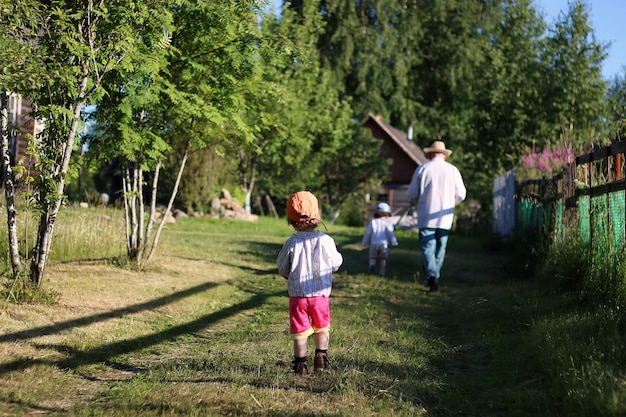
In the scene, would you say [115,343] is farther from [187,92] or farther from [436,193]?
[436,193]

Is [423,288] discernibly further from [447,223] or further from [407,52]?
[407,52]

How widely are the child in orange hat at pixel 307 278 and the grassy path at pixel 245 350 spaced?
213 millimetres

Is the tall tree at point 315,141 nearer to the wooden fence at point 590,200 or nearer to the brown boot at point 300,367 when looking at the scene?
the wooden fence at point 590,200

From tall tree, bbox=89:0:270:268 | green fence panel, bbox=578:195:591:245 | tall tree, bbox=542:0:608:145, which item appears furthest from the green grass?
tall tree, bbox=542:0:608:145

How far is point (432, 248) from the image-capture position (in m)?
9.96

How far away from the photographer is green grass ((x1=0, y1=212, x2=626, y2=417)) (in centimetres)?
416

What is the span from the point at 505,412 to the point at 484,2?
43209mm

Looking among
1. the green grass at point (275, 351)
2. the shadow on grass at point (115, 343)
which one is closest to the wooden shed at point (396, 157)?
the green grass at point (275, 351)

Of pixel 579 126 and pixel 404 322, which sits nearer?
pixel 404 322

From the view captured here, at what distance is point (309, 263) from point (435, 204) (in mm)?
5289

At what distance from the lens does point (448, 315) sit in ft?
26.1

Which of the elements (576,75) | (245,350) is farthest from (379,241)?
(576,75)

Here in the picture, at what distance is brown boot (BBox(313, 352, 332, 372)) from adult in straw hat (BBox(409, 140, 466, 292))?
4.94 metres

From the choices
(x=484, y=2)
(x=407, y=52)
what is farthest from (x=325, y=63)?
(x=484, y=2)
